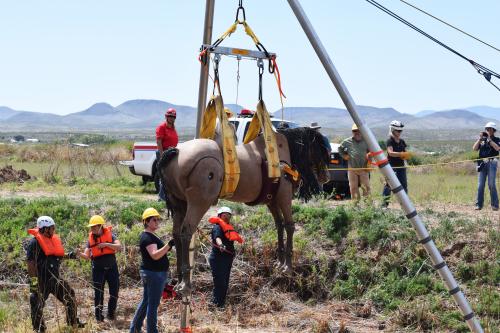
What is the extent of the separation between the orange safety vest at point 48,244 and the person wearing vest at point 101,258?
0.79m

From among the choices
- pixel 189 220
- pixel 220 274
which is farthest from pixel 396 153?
pixel 189 220

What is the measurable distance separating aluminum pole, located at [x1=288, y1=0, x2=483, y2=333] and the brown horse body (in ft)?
5.24

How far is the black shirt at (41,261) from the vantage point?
32.8ft

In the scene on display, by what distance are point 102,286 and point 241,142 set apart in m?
5.88

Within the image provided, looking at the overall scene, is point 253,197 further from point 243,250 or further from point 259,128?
point 243,250

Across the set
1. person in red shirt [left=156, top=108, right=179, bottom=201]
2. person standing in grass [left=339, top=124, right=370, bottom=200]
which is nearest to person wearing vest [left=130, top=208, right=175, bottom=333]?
person in red shirt [left=156, top=108, right=179, bottom=201]

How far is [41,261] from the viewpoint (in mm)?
10023

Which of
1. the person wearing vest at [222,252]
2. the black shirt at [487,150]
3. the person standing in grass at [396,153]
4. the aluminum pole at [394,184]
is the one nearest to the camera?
the aluminum pole at [394,184]

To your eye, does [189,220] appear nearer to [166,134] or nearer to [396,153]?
[166,134]

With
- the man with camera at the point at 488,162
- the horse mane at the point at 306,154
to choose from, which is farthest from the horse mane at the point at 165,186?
the man with camera at the point at 488,162

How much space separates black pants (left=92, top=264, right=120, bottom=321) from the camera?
11109 mm

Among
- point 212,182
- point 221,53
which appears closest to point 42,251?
point 212,182

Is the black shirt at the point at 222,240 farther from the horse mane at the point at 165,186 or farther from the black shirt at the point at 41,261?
the black shirt at the point at 41,261

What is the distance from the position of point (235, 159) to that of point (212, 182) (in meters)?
0.42
